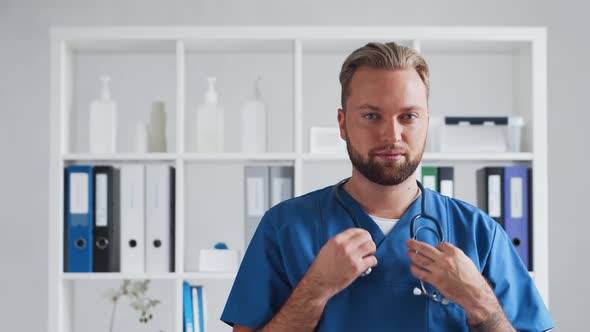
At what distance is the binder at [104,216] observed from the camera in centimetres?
242

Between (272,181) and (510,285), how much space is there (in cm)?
120

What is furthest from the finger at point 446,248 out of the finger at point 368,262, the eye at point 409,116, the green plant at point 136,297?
the green plant at point 136,297

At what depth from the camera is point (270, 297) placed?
1.36m

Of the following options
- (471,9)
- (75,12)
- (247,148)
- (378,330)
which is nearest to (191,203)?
(247,148)

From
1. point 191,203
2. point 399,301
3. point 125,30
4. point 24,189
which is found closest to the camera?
point 399,301

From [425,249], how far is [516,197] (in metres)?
1.31

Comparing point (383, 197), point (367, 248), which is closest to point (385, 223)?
point (383, 197)

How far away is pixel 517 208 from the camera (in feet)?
7.99

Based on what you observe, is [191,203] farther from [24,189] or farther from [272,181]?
[24,189]

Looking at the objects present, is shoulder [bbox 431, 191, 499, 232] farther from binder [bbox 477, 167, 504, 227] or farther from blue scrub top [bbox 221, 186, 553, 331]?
binder [bbox 477, 167, 504, 227]

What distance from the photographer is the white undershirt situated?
54.1 inches

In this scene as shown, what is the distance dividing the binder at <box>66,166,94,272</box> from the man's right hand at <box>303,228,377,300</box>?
4.43 ft

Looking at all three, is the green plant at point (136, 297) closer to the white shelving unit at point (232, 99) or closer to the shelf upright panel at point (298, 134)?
the white shelving unit at point (232, 99)

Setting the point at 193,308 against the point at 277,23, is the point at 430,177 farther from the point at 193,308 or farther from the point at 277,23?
the point at 277,23
